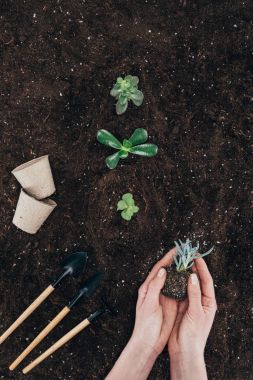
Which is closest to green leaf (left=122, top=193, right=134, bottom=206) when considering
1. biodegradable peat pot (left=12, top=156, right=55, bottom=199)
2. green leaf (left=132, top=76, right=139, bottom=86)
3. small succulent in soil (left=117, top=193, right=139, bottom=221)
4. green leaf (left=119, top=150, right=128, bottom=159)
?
small succulent in soil (left=117, top=193, right=139, bottom=221)

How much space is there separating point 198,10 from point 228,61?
18 centimetres

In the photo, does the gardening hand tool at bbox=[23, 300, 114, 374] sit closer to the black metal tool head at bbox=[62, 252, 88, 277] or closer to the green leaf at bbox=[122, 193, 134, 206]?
the black metal tool head at bbox=[62, 252, 88, 277]

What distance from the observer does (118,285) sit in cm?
144

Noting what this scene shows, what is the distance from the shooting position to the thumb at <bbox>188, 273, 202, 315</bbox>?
1352 millimetres

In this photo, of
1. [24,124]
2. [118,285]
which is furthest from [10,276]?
[24,124]

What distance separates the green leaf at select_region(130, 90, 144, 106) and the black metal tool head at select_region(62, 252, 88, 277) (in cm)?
48

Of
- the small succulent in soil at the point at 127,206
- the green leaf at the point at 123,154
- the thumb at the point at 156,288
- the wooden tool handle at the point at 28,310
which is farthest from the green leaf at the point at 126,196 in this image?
the wooden tool handle at the point at 28,310

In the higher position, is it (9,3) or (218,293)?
(9,3)

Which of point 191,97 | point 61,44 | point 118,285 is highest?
point 61,44

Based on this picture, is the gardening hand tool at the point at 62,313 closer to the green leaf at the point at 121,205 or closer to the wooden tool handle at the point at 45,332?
the wooden tool handle at the point at 45,332

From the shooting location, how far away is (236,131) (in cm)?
142

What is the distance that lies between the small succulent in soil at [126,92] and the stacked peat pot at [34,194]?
27 cm

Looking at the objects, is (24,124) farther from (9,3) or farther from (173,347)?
(173,347)

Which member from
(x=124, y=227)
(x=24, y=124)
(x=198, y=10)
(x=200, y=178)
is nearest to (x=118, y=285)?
(x=124, y=227)
